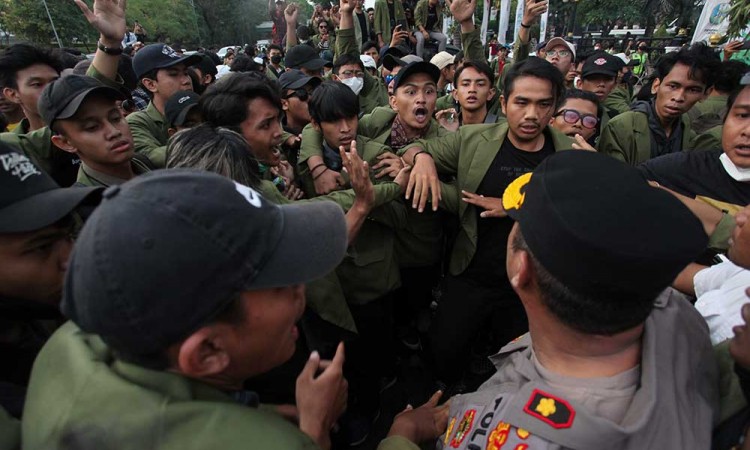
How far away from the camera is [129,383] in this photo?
88 cm

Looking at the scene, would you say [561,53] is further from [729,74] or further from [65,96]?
[65,96]

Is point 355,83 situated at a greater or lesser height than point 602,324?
lesser

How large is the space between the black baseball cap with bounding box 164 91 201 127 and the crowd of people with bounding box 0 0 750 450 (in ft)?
2.31

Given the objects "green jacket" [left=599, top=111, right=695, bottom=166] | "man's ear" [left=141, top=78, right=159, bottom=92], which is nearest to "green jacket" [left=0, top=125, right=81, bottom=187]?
"man's ear" [left=141, top=78, right=159, bottom=92]

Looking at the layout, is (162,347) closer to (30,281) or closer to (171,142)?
(30,281)

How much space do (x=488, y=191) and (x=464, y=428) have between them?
191 cm

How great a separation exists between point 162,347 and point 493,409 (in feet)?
3.22

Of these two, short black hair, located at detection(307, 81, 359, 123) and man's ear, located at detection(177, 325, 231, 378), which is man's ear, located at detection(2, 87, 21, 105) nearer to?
short black hair, located at detection(307, 81, 359, 123)

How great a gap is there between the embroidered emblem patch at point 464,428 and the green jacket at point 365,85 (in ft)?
14.4

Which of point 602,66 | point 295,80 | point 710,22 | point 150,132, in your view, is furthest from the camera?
point 710,22

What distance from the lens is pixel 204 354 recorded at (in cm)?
94

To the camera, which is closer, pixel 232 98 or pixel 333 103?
pixel 232 98

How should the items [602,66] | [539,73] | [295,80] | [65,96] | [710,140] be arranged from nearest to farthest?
[65,96] → [539,73] → [710,140] → [295,80] → [602,66]

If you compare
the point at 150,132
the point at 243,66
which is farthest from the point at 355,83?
the point at 150,132
